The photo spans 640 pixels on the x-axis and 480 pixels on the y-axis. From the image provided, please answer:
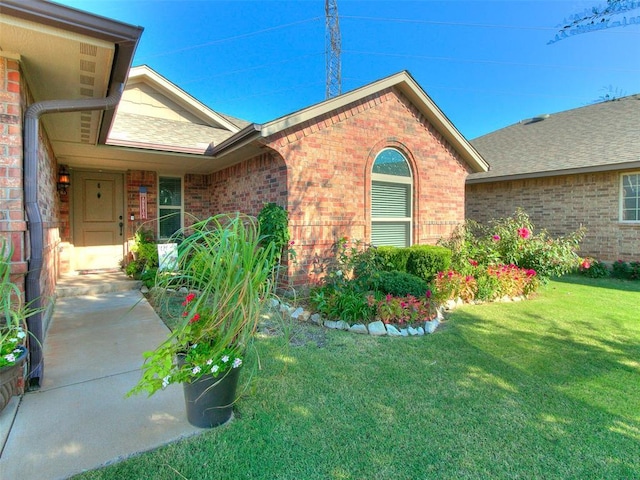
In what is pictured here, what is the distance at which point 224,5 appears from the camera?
10.7 metres

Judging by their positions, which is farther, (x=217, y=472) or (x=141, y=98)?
(x=141, y=98)

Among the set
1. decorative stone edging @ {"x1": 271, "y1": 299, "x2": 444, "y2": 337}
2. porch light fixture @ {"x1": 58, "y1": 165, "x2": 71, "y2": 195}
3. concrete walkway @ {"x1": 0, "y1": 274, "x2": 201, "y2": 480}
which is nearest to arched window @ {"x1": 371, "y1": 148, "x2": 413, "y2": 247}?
decorative stone edging @ {"x1": 271, "y1": 299, "x2": 444, "y2": 337}

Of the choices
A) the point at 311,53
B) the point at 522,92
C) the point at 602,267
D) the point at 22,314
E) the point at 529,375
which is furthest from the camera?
the point at 311,53

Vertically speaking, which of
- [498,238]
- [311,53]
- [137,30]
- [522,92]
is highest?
[311,53]

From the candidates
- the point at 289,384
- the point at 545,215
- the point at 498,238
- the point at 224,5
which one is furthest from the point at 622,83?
the point at 289,384

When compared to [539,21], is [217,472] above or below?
below

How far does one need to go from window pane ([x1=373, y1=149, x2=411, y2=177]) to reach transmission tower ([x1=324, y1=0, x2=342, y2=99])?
12.9 metres

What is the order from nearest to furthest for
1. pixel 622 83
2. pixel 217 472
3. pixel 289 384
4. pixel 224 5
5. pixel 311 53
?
pixel 217 472 → pixel 289 384 → pixel 224 5 → pixel 622 83 → pixel 311 53

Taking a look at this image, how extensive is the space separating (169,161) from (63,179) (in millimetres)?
2232

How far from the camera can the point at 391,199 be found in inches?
308

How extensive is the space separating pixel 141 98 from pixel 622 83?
16222 mm

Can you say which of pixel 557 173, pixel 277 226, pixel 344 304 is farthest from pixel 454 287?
pixel 557 173

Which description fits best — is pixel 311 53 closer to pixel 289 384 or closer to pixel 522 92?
pixel 522 92

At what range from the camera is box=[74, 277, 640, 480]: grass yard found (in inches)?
86.4
